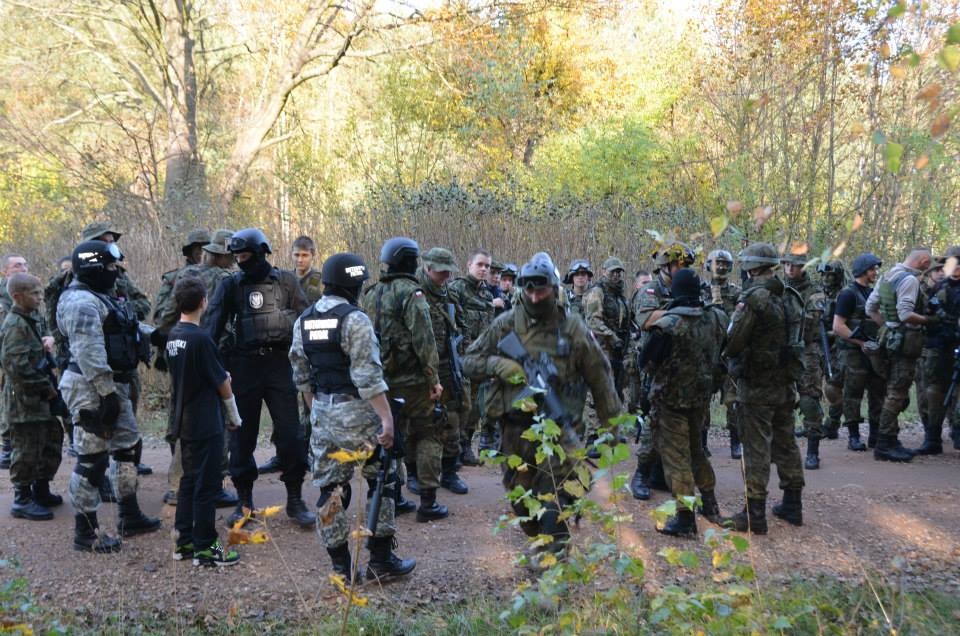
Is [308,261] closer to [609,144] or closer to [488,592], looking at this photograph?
[488,592]

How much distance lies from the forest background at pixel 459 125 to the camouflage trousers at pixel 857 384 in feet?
7.04

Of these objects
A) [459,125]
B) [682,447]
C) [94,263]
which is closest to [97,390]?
[94,263]

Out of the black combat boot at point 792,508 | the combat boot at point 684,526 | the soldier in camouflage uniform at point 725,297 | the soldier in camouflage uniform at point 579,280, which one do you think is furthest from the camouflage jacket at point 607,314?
the combat boot at point 684,526

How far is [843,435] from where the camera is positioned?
10695 mm

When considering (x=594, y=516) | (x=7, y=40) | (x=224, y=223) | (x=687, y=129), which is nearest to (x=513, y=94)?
(x=687, y=129)

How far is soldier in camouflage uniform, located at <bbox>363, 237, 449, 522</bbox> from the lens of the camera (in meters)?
6.25

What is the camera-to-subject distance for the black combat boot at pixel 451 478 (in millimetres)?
7508

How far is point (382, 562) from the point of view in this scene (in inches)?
208

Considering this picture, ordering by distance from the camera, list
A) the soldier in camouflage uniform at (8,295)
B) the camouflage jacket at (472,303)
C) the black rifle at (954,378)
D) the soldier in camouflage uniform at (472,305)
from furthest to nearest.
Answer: the camouflage jacket at (472,303), the soldier in camouflage uniform at (472,305), the black rifle at (954,378), the soldier in camouflage uniform at (8,295)

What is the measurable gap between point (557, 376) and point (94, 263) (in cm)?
349

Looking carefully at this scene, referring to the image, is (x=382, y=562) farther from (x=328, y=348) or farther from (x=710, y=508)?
(x=710, y=508)

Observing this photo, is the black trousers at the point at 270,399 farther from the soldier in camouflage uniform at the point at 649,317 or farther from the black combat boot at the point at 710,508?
the black combat boot at the point at 710,508

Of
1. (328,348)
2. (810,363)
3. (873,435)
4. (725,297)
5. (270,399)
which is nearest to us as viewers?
(328,348)

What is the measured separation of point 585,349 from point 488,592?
5.79 ft
